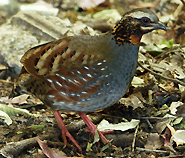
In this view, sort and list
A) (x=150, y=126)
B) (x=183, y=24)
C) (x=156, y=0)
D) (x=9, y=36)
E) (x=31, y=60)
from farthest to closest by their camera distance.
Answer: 1. (x=156, y=0)
2. (x=183, y=24)
3. (x=9, y=36)
4. (x=150, y=126)
5. (x=31, y=60)

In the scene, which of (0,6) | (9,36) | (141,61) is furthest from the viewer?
(0,6)

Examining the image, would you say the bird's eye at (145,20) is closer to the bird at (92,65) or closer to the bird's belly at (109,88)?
the bird at (92,65)

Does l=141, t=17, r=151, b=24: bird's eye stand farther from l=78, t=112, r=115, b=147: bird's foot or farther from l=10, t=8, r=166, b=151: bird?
l=78, t=112, r=115, b=147: bird's foot

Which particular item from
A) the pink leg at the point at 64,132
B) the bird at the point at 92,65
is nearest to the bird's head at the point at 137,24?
the bird at the point at 92,65

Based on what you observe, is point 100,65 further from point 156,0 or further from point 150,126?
point 156,0

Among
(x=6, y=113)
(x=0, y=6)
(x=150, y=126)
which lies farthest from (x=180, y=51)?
(x=0, y=6)

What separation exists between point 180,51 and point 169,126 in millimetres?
1523

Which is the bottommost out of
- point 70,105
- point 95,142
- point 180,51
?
point 95,142

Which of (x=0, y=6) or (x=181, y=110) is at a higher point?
(x=0, y=6)

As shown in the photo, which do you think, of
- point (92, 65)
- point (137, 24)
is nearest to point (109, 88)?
point (92, 65)

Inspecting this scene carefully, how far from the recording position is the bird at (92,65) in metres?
3.20

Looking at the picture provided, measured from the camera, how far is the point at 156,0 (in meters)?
7.58

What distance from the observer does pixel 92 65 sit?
320 centimetres

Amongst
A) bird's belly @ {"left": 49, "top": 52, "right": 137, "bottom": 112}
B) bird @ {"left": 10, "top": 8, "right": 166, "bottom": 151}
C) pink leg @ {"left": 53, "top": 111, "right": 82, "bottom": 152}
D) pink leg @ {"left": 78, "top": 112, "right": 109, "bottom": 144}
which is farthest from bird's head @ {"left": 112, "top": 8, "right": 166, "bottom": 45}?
pink leg @ {"left": 53, "top": 111, "right": 82, "bottom": 152}
